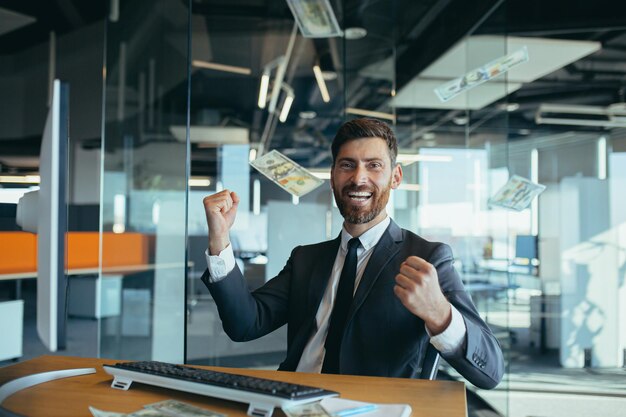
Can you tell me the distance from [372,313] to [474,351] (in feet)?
0.97

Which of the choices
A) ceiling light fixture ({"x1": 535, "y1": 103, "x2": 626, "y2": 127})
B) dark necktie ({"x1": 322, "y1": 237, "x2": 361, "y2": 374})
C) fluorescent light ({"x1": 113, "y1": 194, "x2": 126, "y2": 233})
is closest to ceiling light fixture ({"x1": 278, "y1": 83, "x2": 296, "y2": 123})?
fluorescent light ({"x1": 113, "y1": 194, "x2": 126, "y2": 233})

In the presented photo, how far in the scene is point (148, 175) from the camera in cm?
441

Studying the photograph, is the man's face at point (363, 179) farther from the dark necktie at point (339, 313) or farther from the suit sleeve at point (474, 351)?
the suit sleeve at point (474, 351)

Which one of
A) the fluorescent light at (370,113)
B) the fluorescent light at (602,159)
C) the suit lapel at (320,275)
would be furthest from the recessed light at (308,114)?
the fluorescent light at (602,159)

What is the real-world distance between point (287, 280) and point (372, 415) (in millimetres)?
938

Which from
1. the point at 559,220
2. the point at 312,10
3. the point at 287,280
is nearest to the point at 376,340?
the point at 287,280

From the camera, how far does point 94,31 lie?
6.44 m

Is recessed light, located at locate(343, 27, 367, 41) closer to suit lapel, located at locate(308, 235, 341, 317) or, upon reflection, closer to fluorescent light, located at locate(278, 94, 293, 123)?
fluorescent light, located at locate(278, 94, 293, 123)

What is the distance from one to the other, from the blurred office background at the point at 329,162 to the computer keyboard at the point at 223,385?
145 cm

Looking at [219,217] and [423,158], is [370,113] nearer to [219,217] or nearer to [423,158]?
[423,158]

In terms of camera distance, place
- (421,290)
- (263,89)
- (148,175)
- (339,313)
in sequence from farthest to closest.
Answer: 1. (148,175)
2. (263,89)
3. (339,313)
4. (421,290)

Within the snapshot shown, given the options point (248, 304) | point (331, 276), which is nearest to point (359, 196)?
point (331, 276)

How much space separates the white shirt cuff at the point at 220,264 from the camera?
5.44ft

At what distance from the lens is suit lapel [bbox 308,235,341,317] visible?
1731 millimetres
